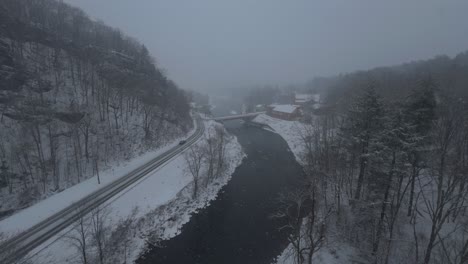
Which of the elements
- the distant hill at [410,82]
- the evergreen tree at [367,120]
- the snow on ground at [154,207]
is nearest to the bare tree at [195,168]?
the snow on ground at [154,207]

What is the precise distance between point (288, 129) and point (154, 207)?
5456cm

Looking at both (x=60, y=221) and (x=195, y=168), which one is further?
(x=195, y=168)

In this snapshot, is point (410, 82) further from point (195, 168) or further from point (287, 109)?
point (195, 168)

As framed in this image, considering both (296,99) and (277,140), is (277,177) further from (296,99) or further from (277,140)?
(296,99)

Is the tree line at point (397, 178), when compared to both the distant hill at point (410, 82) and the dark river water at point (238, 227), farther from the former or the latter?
the dark river water at point (238, 227)

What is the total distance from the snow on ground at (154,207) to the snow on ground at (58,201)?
4093mm

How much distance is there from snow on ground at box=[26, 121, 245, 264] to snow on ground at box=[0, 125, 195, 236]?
4093 mm

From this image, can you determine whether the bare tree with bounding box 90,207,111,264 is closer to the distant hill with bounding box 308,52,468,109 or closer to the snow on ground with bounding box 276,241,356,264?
the snow on ground with bounding box 276,241,356,264

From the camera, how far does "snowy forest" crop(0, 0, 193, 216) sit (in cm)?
2567

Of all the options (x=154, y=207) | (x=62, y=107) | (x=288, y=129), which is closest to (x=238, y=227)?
(x=154, y=207)

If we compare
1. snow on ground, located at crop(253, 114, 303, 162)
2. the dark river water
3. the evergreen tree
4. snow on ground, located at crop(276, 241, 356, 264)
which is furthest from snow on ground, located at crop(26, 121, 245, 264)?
snow on ground, located at crop(253, 114, 303, 162)

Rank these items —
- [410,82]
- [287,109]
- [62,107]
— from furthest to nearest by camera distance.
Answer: [287,109] → [410,82] → [62,107]

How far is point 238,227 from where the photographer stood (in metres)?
23.4

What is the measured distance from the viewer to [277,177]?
35.4 m
